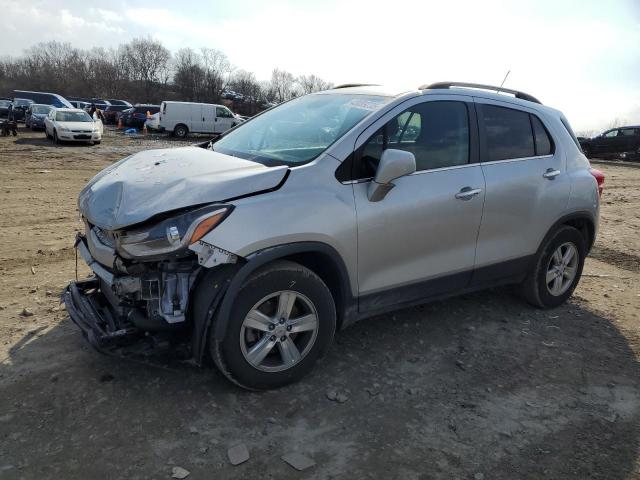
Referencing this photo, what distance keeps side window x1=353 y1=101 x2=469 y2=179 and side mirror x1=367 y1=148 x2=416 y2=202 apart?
0.15m

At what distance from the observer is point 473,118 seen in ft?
13.0

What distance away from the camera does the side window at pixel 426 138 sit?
3.39 metres

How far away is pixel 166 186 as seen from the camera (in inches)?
118

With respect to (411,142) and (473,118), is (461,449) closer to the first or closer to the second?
(411,142)

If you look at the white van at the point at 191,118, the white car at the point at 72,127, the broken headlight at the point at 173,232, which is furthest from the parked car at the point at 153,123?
the broken headlight at the point at 173,232

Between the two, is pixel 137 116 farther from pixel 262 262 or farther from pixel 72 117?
pixel 262 262

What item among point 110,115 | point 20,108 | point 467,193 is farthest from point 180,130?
point 467,193

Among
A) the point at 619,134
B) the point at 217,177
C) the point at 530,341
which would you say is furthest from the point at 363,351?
the point at 619,134

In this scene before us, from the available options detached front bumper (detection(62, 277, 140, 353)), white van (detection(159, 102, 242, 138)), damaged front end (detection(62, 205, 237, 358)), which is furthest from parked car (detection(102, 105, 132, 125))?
damaged front end (detection(62, 205, 237, 358))

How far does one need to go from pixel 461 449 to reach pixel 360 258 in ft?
4.15

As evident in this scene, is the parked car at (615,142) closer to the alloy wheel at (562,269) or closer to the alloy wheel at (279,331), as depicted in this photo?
the alloy wheel at (562,269)

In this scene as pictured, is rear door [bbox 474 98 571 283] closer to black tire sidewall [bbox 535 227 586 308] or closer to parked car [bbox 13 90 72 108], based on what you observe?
black tire sidewall [bbox 535 227 586 308]

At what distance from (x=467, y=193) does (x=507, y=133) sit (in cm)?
83

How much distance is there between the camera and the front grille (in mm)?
3088
